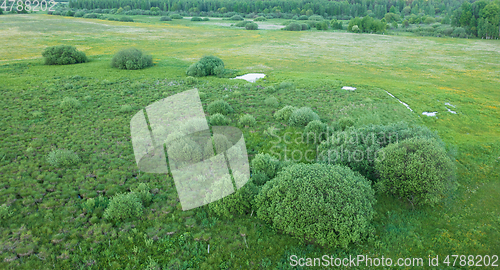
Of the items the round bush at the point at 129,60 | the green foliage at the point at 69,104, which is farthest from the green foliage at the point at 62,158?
the round bush at the point at 129,60

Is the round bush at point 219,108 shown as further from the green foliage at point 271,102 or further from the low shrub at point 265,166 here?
the low shrub at point 265,166

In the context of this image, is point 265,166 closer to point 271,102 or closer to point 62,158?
point 62,158

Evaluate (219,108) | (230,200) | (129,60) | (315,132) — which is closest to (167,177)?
(230,200)

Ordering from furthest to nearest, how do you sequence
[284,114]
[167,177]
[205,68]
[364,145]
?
1. [205,68]
2. [284,114]
3. [364,145]
4. [167,177]

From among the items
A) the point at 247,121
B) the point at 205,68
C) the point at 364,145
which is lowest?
the point at 364,145

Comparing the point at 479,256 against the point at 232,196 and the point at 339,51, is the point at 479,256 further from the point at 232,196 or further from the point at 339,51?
the point at 339,51

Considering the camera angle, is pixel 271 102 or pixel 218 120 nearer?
pixel 218 120

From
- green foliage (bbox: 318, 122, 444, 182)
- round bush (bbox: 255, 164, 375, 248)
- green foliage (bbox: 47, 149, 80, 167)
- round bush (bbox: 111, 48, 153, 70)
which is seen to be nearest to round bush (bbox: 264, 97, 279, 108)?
green foliage (bbox: 318, 122, 444, 182)
